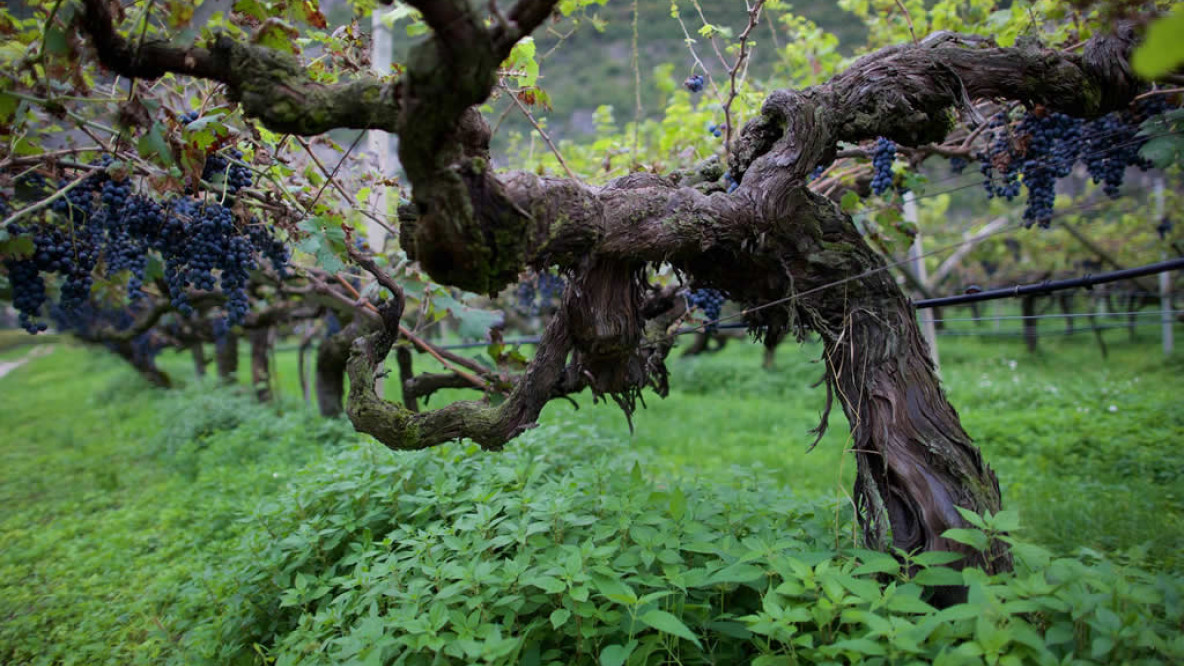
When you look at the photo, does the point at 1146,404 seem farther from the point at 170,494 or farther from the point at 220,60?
the point at 170,494

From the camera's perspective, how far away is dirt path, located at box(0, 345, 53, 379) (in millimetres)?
23734

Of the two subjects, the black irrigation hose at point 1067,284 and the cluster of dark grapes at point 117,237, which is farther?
the cluster of dark grapes at point 117,237

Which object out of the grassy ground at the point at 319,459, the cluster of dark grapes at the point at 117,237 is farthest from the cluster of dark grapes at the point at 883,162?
the cluster of dark grapes at the point at 117,237

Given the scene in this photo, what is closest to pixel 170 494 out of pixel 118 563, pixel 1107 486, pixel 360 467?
pixel 118 563

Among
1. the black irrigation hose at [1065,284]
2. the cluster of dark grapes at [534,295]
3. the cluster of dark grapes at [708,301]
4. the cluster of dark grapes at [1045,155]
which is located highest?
the cluster of dark grapes at [1045,155]

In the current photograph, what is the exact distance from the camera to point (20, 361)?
27.5 metres

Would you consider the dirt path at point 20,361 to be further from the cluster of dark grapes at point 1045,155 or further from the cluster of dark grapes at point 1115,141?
the cluster of dark grapes at point 1115,141

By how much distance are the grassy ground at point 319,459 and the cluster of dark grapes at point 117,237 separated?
131 cm

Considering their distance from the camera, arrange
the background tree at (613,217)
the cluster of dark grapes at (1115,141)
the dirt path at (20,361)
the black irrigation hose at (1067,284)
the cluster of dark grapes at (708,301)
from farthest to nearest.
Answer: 1. the dirt path at (20,361)
2. the cluster of dark grapes at (708,301)
3. the cluster of dark grapes at (1115,141)
4. the black irrigation hose at (1067,284)
5. the background tree at (613,217)

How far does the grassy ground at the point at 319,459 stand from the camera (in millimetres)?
3787

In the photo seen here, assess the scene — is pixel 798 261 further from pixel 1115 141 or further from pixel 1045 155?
pixel 1115 141

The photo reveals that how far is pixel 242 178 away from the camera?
277 cm

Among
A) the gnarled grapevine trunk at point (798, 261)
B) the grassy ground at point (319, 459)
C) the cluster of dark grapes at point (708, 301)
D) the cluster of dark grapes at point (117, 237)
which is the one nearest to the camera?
the gnarled grapevine trunk at point (798, 261)

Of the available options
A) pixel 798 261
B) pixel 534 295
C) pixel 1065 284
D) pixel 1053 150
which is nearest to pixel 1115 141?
pixel 1053 150
